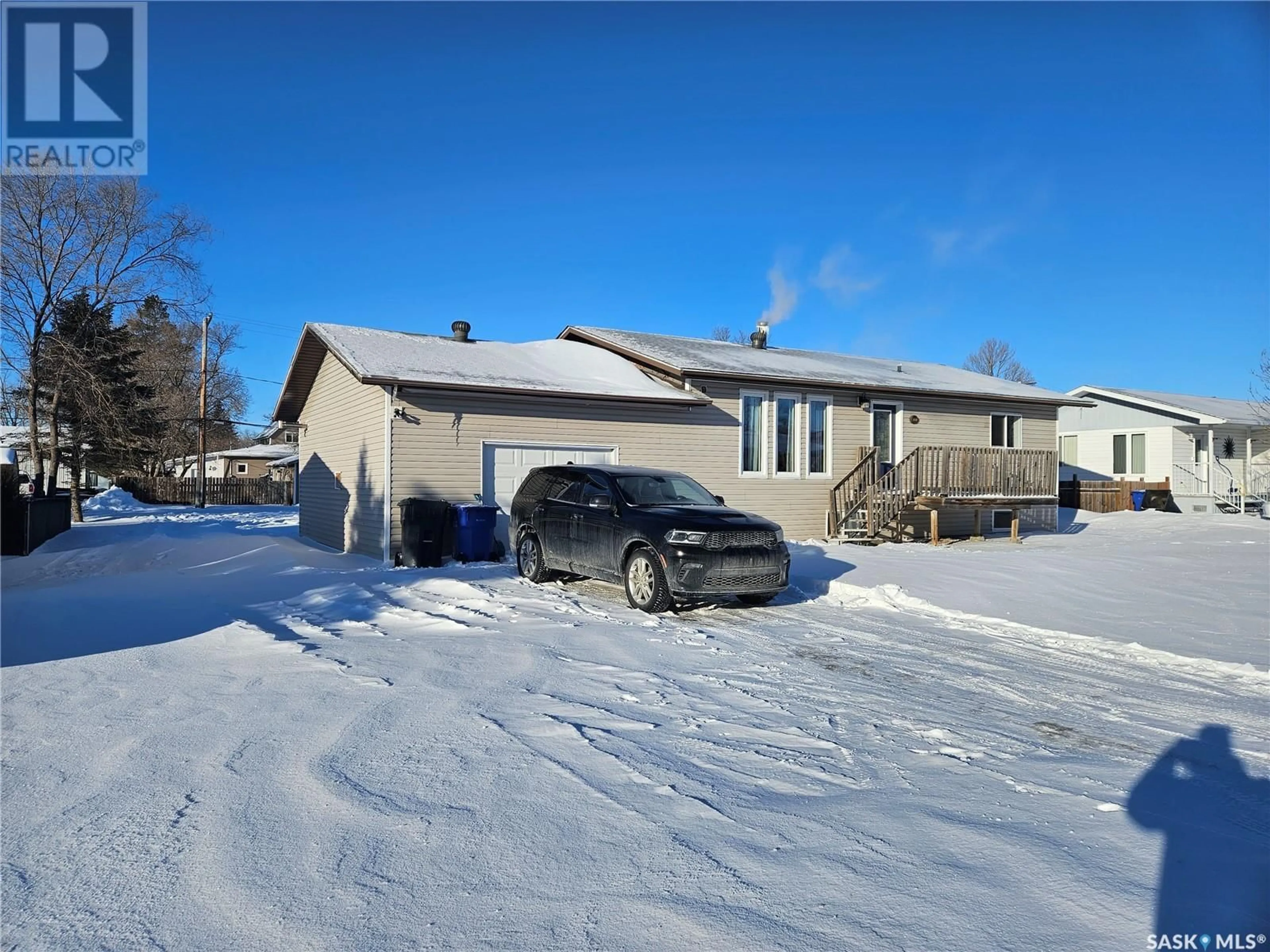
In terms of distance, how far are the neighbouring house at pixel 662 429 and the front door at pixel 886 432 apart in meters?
0.04

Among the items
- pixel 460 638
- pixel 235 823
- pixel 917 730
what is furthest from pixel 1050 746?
pixel 460 638

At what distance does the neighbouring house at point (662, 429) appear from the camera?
46.4ft

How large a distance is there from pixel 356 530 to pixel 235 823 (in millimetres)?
12344

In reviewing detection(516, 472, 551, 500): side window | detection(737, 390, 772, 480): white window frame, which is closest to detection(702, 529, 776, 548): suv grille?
detection(516, 472, 551, 500): side window

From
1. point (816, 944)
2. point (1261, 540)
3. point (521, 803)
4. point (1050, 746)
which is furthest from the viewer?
point (1261, 540)

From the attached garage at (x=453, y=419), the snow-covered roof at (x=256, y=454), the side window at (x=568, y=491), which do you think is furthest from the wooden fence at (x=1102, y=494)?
the snow-covered roof at (x=256, y=454)

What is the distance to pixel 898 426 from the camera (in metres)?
18.9

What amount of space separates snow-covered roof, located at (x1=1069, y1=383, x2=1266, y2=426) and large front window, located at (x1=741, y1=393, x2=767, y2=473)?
1783 cm

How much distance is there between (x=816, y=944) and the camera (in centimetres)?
265

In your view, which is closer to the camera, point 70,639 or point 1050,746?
point 1050,746

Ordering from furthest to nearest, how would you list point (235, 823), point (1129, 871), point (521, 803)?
point (521, 803) < point (235, 823) < point (1129, 871)

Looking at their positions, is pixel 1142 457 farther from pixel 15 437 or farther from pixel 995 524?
pixel 15 437

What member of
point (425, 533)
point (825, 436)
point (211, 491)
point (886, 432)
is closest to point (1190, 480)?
point (886, 432)

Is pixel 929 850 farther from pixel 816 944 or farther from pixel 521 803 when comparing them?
pixel 521 803
